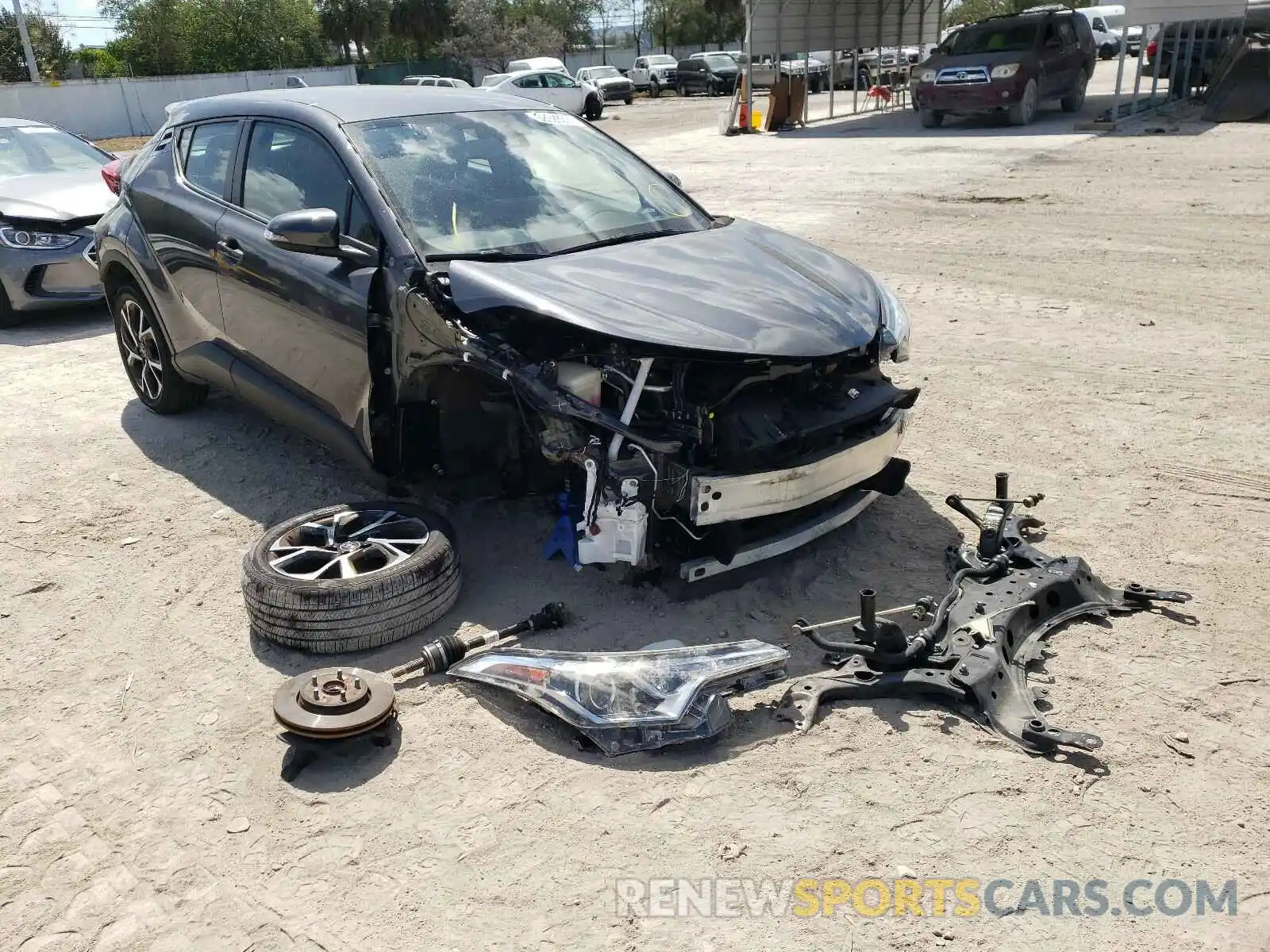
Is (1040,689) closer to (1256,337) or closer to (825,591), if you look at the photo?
(825,591)

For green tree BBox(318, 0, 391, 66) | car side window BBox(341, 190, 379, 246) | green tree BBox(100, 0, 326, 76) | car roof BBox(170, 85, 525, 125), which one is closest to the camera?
Result: car side window BBox(341, 190, 379, 246)

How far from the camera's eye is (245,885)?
2680 millimetres

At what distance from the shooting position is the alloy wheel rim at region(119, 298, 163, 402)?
590 centimetres

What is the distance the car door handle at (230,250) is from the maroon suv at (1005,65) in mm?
17846

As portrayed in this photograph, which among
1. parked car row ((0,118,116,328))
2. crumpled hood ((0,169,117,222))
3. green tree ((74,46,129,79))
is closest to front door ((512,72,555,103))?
crumpled hood ((0,169,117,222))

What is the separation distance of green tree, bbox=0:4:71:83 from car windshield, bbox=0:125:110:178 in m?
37.6

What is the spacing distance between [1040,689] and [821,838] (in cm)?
103

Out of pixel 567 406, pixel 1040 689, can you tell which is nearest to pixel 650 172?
pixel 567 406

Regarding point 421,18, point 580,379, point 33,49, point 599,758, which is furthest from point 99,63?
point 599,758

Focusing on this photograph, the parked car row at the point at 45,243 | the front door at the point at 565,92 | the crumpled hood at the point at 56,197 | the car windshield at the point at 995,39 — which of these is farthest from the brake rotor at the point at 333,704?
the front door at the point at 565,92

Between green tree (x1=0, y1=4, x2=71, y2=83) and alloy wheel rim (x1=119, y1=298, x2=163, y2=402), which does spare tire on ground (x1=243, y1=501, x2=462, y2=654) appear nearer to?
alloy wheel rim (x1=119, y1=298, x2=163, y2=402)

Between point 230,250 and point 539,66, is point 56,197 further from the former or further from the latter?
point 539,66

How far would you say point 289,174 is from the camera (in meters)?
4.65

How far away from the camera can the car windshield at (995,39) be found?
64.3ft
